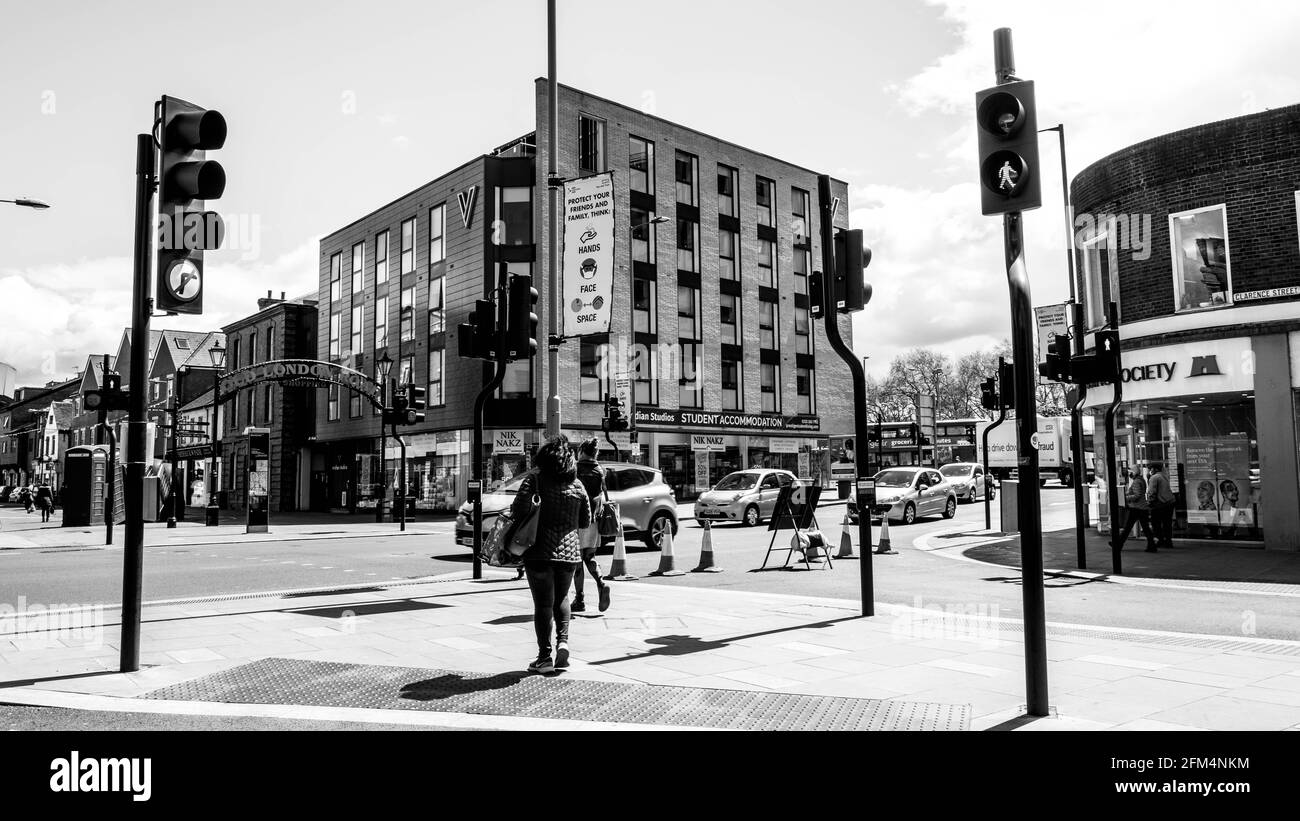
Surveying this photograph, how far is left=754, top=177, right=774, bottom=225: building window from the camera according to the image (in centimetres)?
4585

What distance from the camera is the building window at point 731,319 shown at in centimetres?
4372

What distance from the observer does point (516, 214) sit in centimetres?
3706

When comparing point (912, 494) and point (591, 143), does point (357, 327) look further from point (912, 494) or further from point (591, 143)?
point (912, 494)

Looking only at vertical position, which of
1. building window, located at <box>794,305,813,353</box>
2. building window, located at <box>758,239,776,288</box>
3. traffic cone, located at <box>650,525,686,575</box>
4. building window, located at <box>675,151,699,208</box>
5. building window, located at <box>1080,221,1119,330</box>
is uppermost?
building window, located at <box>675,151,699,208</box>

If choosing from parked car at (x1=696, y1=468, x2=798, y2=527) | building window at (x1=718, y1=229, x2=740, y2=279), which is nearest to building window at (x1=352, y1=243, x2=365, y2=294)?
building window at (x1=718, y1=229, x2=740, y2=279)

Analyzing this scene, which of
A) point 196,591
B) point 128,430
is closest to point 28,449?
point 196,591

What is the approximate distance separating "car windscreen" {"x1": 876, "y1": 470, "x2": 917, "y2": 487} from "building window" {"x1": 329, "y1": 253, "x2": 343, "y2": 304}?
3188 cm

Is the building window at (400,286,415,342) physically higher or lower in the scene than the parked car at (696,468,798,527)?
higher

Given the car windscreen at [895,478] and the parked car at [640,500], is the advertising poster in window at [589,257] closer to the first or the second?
the parked car at [640,500]

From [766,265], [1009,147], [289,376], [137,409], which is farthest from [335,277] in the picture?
[1009,147]

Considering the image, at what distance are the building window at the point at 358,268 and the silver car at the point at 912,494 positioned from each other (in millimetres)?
29538

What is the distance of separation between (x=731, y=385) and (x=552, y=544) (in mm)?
37274

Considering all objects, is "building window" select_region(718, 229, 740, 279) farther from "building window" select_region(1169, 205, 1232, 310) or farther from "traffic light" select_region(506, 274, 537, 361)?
"traffic light" select_region(506, 274, 537, 361)
